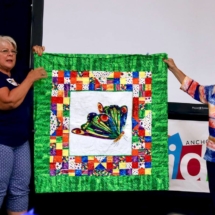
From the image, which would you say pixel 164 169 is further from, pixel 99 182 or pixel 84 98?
pixel 84 98

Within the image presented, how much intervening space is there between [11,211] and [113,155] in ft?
2.26

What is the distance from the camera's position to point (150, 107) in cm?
275

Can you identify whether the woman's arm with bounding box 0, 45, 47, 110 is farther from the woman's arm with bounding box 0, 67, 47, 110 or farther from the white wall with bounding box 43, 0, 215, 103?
the white wall with bounding box 43, 0, 215, 103

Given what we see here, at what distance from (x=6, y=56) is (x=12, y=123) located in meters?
0.37

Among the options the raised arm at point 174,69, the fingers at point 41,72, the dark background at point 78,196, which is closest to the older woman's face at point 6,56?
the fingers at point 41,72

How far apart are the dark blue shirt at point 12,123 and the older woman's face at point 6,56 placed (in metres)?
0.05

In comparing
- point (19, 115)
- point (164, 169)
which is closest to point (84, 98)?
point (19, 115)

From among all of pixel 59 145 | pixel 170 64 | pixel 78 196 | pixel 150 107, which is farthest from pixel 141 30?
pixel 78 196

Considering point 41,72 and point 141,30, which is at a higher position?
point 141,30

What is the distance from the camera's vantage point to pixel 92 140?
2.74 metres

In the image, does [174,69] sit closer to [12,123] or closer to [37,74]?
[37,74]

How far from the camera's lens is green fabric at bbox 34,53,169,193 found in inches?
106

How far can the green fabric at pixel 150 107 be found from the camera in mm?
2682

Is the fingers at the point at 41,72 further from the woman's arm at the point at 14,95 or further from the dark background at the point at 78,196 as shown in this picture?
the dark background at the point at 78,196
